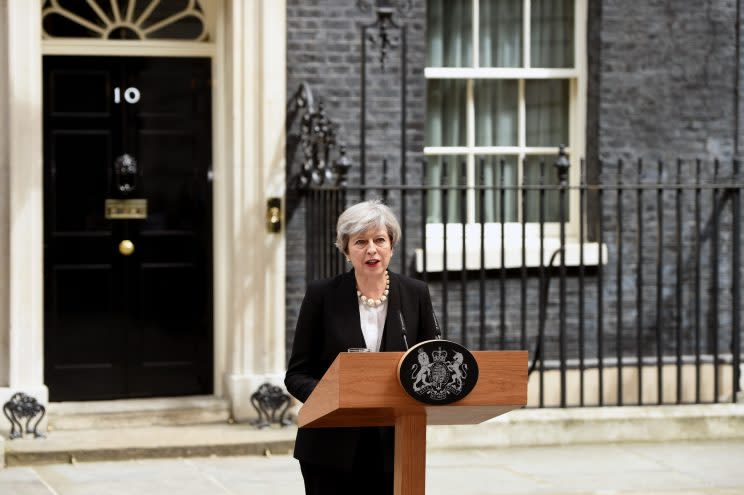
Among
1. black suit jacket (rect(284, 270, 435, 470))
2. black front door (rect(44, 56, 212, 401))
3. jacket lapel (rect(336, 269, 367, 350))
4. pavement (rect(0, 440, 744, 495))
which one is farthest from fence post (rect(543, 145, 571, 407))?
jacket lapel (rect(336, 269, 367, 350))

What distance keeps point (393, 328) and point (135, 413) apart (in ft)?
15.8

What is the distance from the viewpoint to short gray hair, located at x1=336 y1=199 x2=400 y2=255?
13.8 ft

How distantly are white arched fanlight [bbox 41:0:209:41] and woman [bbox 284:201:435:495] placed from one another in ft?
16.3

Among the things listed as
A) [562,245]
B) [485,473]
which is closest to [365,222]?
[485,473]

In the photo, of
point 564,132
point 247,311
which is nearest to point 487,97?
point 564,132

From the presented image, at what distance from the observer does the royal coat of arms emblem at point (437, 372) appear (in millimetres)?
3705

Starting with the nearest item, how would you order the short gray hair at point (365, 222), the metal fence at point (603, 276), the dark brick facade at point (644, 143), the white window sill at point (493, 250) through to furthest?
the short gray hair at point (365, 222) < the white window sill at point (493, 250) < the metal fence at point (603, 276) < the dark brick facade at point (644, 143)

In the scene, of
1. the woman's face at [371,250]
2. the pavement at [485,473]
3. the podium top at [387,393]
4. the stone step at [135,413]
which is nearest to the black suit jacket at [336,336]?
the woman's face at [371,250]

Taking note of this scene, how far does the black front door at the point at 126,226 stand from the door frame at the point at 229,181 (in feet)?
0.36

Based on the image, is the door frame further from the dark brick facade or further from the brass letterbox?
the dark brick facade

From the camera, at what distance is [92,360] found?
900 cm

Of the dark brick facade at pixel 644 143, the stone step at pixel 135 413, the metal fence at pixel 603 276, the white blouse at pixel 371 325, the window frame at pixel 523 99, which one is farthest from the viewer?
the window frame at pixel 523 99

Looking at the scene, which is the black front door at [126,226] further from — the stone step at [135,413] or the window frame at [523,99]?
the window frame at [523,99]

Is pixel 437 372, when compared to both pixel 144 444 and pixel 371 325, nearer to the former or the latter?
pixel 371 325
